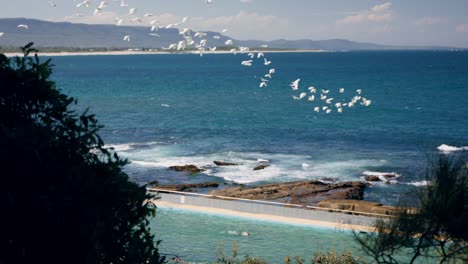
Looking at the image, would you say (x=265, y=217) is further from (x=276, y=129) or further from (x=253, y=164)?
(x=276, y=129)

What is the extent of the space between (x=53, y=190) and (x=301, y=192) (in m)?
26.9

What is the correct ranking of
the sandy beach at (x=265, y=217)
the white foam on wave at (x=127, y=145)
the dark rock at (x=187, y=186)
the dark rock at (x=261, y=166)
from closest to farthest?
the sandy beach at (x=265, y=217) < the dark rock at (x=187, y=186) < the dark rock at (x=261, y=166) < the white foam on wave at (x=127, y=145)

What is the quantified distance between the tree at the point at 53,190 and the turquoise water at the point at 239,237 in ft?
42.7

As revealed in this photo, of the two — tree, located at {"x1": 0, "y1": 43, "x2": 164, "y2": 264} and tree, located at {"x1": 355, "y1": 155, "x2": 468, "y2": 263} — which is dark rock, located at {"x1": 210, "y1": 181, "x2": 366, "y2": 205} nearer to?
tree, located at {"x1": 355, "y1": 155, "x2": 468, "y2": 263}

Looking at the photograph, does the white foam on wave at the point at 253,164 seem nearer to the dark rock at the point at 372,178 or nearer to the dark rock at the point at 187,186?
the dark rock at the point at 372,178

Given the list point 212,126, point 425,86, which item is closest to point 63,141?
point 212,126

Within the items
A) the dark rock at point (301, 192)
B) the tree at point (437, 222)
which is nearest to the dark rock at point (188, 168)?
the dark rock at point (301, 192)

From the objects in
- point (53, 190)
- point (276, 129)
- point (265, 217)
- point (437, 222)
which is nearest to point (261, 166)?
point (265, 217)

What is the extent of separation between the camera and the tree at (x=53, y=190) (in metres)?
8.33

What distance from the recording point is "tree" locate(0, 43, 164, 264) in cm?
833

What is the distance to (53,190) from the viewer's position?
8.43 meters

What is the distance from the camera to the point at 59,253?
8.43 m

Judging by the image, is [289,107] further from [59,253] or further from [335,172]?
[59,253]

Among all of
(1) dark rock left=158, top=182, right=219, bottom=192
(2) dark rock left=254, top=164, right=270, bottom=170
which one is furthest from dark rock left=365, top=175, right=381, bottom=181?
(1) dark rock left=158, top=182, right=219, bottom=192
